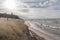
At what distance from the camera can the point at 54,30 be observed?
7801 millimetres

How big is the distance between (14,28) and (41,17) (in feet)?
18.7

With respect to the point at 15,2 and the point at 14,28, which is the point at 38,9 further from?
the point at 14,28

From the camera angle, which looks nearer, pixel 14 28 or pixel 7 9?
pixel 14 28

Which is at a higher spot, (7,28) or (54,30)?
(7,28)

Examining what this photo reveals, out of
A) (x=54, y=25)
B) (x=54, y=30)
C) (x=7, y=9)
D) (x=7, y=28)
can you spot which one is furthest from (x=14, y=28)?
(x=7, y=9)

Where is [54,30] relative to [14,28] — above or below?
below

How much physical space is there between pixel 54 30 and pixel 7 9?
253cm

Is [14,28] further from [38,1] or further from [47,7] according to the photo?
[47,7]

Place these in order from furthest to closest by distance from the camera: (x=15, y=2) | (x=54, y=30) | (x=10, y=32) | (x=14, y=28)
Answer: (x=15, y=2)
(x=54, y=30)
(x=14, y=28)
(x=10, y=32)

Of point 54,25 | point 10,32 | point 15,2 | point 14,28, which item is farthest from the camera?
point 15,2

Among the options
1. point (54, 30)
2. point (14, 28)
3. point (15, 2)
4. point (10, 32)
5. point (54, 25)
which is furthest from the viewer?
point (15, 2)

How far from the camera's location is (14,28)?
3467mm

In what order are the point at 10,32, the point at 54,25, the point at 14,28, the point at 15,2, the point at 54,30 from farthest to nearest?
the point at 15,2 → the point at 54,25 → the point at 54,30 → the point at 14,28 → the point at 10,32

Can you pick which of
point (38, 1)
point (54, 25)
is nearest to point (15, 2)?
point (38, 1)
